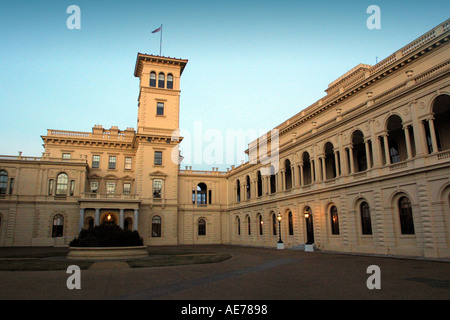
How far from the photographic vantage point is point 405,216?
24781 mm

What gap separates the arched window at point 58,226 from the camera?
152 feet

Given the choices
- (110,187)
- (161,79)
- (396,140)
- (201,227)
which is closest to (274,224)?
(201,227)

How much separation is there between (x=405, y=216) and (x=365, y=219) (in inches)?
164

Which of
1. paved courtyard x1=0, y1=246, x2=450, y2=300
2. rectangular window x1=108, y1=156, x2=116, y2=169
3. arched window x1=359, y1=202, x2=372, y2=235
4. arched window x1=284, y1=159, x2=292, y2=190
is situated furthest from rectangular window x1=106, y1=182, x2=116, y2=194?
paved courtyard x1=0, y1=246, x2=450, y2=300

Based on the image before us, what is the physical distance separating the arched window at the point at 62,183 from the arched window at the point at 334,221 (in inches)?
1398

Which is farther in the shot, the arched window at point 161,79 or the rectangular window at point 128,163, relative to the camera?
the rectangular window at point 128,163

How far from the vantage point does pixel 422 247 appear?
22.8m

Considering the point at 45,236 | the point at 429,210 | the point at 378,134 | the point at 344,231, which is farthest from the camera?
the point at 45,236

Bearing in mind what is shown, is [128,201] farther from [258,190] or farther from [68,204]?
[258,190]

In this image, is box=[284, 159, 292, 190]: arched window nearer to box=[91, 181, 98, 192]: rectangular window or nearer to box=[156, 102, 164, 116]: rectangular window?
box=[156, 102, 164, 116]: rectangular window

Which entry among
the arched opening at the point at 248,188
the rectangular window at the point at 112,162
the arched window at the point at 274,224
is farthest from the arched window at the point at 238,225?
the rectangular window at the point at 112,162

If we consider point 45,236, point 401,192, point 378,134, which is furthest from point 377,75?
point 45,236

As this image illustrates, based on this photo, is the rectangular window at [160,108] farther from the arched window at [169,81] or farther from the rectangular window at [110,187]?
the rectangular window at [110,187]
